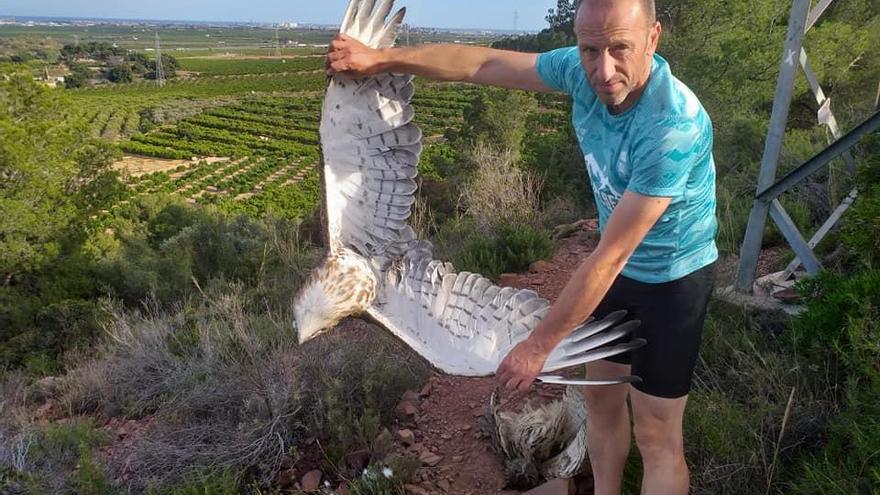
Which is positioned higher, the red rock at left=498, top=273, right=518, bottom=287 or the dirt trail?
the red rock at left=498, top=273, right=518, bottom=287

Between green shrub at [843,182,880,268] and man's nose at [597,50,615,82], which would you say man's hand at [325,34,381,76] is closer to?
man's nose at [597,50,615,82]

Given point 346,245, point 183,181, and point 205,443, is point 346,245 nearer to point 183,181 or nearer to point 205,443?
point 205,443

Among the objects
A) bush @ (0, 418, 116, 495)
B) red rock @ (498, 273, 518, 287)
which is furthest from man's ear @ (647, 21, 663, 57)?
red rock @ (498, 273, 518, 287)

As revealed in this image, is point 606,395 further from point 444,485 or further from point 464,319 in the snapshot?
point 444,485

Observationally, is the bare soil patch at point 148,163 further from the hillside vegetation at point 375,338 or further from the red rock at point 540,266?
the red rock at point 540,266

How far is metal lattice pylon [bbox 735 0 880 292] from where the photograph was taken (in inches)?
128

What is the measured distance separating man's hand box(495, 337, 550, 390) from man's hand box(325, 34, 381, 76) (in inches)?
43.1

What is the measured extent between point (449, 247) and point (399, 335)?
13.5 ft

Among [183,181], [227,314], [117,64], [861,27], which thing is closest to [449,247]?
[227,314]

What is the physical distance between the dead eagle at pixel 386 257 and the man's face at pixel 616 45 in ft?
2.42

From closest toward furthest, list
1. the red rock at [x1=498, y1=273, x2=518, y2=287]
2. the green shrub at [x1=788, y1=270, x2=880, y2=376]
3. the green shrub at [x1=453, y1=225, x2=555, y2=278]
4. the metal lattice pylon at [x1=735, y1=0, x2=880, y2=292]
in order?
the green shrub at [x1=788, y1=270, x2=880, y2=376] → the metal lattice pylon at [x1=735, y1=0, x2=880, y2=292] → the red rock at [x1=498, y1=273, x2=518, y2=287] → the green shrub at [x1=453, y1=225, x2=555, y2=278]

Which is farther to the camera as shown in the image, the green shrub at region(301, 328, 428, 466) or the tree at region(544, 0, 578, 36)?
the tree at region(544, 0, 578, 36)

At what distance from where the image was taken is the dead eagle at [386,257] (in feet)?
6.29

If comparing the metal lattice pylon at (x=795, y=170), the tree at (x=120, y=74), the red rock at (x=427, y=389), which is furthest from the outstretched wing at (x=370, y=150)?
the tree at (x=120, y=74)
